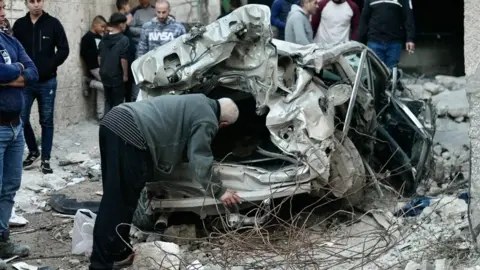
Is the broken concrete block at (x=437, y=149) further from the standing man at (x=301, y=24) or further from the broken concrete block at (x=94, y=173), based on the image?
the broken concrete block at (x=94, y=173)

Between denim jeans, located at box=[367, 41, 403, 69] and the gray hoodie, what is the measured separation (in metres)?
0.88

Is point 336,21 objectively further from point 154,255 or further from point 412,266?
point 412,266

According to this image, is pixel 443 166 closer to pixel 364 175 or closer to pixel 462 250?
pixel 364 175

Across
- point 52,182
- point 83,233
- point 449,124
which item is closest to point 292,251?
point 83,233

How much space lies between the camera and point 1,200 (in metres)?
6.26

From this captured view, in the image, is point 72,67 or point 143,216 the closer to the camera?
point 143,216

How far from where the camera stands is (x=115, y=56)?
10.4 meters

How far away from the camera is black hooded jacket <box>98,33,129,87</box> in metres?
10.4

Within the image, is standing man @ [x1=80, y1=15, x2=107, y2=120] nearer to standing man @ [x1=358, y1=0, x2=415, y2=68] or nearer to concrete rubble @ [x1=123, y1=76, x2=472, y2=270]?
standing man @ [x1=358, y1=0, x2=415, y2=68]

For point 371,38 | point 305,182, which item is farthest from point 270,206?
point 371,38

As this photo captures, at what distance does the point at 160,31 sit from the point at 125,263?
4.85 meters

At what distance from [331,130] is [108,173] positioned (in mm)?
2031

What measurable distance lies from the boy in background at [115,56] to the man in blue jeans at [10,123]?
157 inches

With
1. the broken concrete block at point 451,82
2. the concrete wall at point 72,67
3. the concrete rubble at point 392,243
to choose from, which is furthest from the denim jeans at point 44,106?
the broken concrete block at point 451,82
